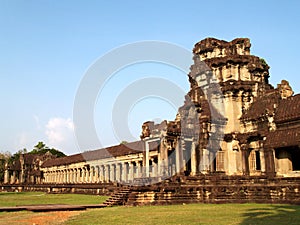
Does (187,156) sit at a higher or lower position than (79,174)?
higher

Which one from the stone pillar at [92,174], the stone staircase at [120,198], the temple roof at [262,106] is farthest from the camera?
the stone pillar at [92,174]

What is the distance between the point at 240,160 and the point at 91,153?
1337 inches

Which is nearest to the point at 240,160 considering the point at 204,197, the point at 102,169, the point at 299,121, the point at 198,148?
the point at 198,148

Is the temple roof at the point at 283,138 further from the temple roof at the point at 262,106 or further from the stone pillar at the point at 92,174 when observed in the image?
the stone pillar at the point at 92,174

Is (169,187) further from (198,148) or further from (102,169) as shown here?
(102,169)

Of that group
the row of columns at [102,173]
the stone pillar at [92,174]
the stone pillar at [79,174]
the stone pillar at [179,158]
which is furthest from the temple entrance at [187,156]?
the stone pillar at [79,174]

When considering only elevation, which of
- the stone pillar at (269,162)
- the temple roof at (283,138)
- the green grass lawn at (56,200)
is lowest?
the green grass lawn at (56,200)

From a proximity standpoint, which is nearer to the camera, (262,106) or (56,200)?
(262,106)

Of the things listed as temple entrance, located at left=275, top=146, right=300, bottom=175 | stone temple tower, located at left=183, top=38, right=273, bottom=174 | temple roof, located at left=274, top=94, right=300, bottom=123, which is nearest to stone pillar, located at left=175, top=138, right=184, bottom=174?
stone temple tower, located at left=183, top=38, right=273, bottom=174

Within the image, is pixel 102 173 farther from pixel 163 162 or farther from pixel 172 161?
pixel 163 162

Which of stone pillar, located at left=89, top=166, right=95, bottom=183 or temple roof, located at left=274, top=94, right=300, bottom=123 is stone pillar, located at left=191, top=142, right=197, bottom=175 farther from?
stone pillar, located at left=89, top=166, right=95, bottom=183

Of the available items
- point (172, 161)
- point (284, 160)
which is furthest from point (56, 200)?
point (284, 160)

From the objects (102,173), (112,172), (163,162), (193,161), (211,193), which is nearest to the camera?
(211,193)

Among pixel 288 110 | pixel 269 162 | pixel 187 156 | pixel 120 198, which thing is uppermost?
pixel 288 110
